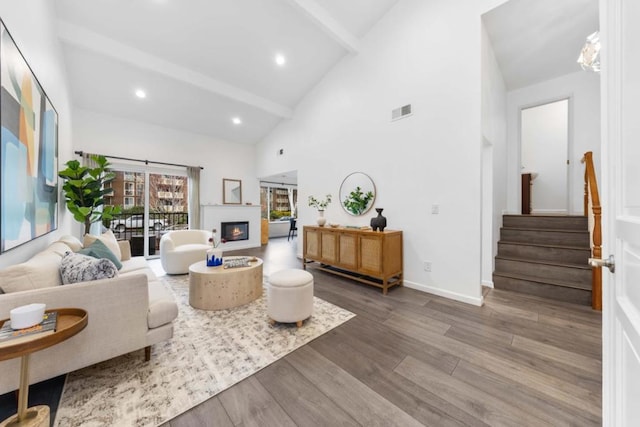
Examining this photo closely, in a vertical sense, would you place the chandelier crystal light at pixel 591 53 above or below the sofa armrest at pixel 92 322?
above

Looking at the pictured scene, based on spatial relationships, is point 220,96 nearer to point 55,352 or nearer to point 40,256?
point 40,256

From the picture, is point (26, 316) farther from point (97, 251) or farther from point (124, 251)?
point (124, 251)

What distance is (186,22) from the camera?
333cm

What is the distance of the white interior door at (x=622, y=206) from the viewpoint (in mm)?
628

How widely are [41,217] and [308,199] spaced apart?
373 centimetres

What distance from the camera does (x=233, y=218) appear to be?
6383mm

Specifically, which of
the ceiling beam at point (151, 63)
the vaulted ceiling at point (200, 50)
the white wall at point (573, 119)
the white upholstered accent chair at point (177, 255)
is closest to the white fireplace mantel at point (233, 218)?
the white upholstered accent chair at point (177, 255)

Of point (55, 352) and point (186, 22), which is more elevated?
point (186, 22)

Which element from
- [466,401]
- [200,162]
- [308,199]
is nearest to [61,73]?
[200,162]

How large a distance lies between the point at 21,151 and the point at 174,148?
416 centimetres

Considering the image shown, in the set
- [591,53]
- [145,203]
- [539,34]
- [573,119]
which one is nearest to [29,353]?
[591,53]

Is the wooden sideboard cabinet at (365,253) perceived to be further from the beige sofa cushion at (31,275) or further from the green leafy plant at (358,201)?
the beige sofa cushion at (31,275)

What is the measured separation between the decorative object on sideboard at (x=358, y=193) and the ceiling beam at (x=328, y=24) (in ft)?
6.91

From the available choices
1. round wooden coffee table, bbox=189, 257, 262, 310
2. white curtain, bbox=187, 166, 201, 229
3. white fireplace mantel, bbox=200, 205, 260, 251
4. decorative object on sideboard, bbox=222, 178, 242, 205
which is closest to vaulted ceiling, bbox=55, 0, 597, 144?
white curtain, bbox=187, 166, 201, 229
